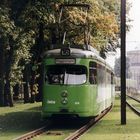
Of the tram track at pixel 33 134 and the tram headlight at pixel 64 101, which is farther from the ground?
the tram headlight at pixel 64 101

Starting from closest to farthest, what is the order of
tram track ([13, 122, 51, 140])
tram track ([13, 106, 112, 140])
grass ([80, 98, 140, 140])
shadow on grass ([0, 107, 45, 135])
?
tram track ([13, 122, 51, 140]) < tram track ([13, 106, 112, 140]) < grass ([80, 98, 140, 140]) < shadow on grass ([0, 107, 45, 135])

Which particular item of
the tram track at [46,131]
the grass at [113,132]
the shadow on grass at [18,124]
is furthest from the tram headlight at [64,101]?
the shadow on grass at [18,124]

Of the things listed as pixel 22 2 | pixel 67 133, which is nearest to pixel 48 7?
pixel 22 2

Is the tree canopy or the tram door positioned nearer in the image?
the tram door

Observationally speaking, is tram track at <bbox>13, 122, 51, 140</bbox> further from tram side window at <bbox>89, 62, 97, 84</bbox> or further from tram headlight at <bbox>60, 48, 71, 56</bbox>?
tram headlight at <bbox>60, 48, 71, 56</bbox>

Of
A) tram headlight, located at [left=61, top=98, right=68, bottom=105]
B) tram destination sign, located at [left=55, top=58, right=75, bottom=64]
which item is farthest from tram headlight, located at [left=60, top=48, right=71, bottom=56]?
tram headlight, located at [left=61, top=98, right=68, bottom=105]

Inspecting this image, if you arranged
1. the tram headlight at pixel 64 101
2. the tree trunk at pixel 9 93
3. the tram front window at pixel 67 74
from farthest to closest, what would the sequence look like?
1. the tree trunk at pixel 9 93
2. the tram front window at pixel 67 74
3. the tram headlight at pixel 64 101

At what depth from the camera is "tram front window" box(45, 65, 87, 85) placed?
2695 cm

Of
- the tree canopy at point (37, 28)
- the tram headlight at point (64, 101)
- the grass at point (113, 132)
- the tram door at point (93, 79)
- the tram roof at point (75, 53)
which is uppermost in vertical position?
the tree canopy at point (37, 28)

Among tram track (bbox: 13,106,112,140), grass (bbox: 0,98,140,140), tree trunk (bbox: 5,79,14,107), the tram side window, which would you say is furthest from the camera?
tree trunk (bbox: 5,79,14,107)

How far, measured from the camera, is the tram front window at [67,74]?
88.4 ft

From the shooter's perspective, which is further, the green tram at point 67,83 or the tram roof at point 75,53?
the tram roof at point 75,53

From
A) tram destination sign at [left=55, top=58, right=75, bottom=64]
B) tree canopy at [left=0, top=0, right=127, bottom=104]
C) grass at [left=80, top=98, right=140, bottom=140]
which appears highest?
tree canopy at [left=0, top=0, right=127, bottom=104]

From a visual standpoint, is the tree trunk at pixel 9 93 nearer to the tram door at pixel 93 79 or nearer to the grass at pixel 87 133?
the grass at pixel 87 133
